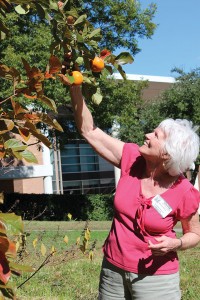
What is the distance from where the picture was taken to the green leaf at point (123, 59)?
2.36m

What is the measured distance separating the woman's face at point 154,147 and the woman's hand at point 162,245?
0.45 meters

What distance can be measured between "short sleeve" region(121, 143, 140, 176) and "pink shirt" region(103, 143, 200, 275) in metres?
0.11

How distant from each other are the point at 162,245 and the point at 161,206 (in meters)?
0.27

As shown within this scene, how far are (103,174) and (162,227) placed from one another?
3732 centimetres

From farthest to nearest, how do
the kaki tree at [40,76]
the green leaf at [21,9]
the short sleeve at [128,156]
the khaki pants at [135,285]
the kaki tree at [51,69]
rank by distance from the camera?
the short sleeve at [128,156], the khaki pants at [135,285], the green leaf at [21,9], the kaki tree at [51,69], the kaki tree at [40,76]

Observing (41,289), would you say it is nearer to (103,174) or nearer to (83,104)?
(83,104)

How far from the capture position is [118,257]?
281 centimetres

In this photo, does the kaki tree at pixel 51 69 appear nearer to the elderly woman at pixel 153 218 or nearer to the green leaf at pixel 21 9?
the green leaf at pixel 21 9

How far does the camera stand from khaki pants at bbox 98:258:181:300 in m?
2.77

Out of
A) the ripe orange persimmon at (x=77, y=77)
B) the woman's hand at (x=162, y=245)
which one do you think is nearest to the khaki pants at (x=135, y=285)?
the woman's hand at (x=162, y=245)

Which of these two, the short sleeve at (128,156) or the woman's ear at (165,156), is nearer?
the woman's ear at (165,156)

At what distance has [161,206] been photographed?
→ 9.23 feet

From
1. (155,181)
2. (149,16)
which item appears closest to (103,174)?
(149,16)

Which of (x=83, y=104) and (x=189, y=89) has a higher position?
(x=189, y=89)
